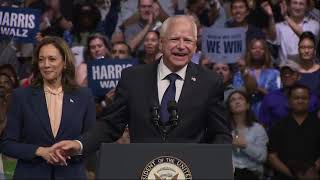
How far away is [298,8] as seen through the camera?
9.91 meters

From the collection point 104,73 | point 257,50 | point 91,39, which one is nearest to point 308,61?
point 257,50

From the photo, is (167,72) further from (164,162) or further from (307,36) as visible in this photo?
(307,36)

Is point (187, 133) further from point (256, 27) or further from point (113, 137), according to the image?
point (256, 27)

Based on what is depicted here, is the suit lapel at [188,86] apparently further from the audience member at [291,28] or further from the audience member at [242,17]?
the audience member at [242,17]

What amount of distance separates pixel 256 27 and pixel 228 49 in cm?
87

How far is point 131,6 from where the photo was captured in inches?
416

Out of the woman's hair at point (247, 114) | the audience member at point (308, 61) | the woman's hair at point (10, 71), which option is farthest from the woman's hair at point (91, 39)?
the audience member at point (308, 61)

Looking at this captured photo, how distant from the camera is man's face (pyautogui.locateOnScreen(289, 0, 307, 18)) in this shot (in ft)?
32.5

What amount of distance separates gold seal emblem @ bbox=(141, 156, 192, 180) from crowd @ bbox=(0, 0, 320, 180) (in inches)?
122

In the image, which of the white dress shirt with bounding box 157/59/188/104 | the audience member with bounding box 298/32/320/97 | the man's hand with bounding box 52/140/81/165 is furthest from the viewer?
the audience member with bounding box 298/32/320/97

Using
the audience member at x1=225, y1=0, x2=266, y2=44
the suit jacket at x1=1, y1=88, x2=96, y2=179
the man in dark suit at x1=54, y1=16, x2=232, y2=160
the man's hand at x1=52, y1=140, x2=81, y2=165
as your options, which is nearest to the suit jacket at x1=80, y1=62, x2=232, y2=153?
the man in dark suit at x1=54, y1=16, x2=232, y2=160

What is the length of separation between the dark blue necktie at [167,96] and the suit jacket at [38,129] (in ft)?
3.77

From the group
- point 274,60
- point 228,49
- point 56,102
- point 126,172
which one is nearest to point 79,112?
point 56,102

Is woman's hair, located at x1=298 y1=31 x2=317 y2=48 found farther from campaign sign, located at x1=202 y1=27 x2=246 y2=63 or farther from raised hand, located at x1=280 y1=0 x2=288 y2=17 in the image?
raised hand, located at x1=280 y1=0 x2=288 y2=17
